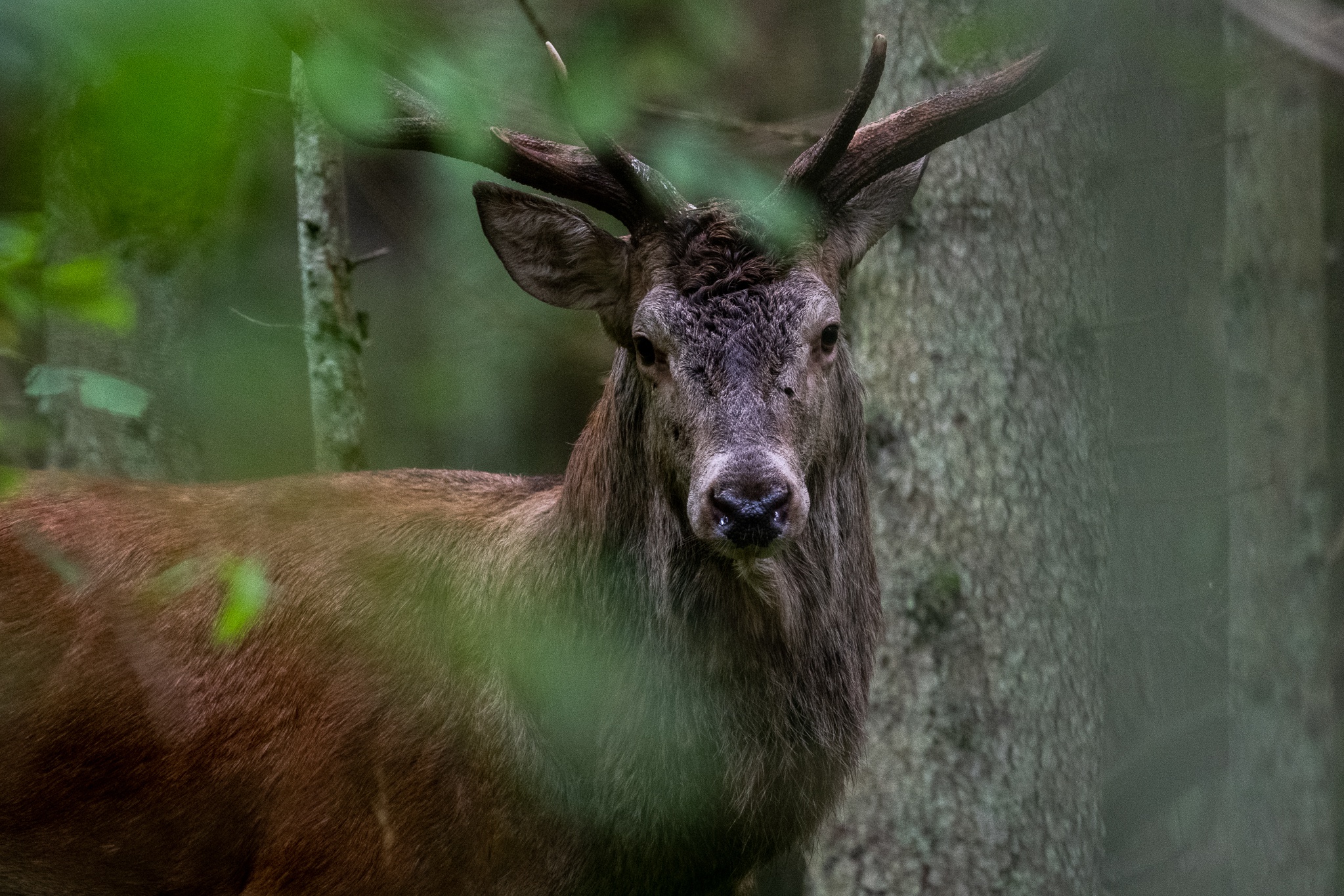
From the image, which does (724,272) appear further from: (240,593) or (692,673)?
(240,593)

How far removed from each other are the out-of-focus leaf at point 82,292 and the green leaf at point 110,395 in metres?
0.18

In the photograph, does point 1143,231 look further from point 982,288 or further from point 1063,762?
point 1063,762

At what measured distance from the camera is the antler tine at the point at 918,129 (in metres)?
3.73

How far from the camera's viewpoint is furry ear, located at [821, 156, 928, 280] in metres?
3.91

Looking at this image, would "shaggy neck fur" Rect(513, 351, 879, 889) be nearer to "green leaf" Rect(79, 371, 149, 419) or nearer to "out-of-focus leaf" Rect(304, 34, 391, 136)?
"green leaf" Rect(79, 371, 149, 419)

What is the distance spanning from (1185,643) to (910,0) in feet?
14.5

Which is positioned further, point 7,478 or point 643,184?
point 643,184

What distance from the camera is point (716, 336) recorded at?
330 centimetres

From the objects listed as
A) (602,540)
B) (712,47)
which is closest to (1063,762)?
(602,540)

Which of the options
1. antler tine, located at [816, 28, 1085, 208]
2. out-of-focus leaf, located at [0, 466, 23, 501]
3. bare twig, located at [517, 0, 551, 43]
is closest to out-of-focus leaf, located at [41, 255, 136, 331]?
out-of-focus leaf, located at [0, 466, 23, 501]

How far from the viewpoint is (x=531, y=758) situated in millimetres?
3504

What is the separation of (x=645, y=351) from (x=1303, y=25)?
219 cm

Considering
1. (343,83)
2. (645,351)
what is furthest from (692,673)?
(343,83)

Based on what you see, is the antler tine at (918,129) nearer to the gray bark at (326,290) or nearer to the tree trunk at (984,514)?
the tree trunk at (984,514)
